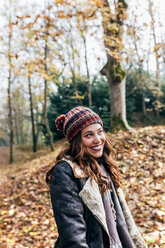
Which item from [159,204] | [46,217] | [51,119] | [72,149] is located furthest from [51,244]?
[51,119]

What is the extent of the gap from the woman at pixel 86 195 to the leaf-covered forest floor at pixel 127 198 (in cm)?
153

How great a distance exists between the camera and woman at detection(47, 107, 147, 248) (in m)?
1.39

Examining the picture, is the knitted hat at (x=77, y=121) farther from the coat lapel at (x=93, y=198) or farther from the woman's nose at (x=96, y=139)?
the coat lapel at (x=93, y=198)

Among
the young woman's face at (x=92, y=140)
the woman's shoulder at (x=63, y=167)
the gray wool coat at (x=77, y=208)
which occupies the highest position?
the young woman's face at (x=92, y=140)

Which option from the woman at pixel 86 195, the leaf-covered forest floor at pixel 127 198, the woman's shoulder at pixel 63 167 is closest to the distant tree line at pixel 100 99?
the leaf-covered forest floor at pixel 127 198

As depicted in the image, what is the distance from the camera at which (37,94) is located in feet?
67.3

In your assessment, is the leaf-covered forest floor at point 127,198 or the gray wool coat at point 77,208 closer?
the gray wool coat at point 77,208

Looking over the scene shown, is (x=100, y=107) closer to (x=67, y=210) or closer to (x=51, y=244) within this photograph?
(x=51, y=244)

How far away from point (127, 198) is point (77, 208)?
3.27 m

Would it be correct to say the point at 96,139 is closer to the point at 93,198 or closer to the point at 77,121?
the point at 77,121

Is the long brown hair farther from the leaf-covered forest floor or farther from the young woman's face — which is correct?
the leaf-covered forest floor

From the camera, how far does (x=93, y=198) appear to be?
149 centimetres

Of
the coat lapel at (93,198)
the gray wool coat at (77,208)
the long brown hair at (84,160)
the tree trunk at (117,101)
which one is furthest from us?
the tree trunk at (117,101)

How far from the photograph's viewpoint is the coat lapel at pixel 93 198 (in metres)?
1.45
